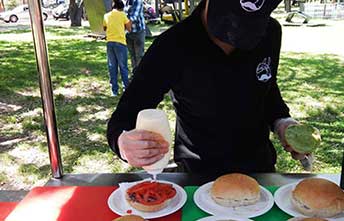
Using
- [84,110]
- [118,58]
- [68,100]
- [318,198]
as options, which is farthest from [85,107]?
[318,198]

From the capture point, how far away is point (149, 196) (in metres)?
1.14

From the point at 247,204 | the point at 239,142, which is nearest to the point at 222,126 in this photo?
the point at 239,142

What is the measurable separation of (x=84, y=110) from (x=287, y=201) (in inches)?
157

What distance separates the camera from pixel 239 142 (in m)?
1.50

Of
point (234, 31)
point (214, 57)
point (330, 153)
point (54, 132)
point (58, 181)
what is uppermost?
point (234, 31)

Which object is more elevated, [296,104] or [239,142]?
[239,142]

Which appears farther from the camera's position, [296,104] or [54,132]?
[296,104]

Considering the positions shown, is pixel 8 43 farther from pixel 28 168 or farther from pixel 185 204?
pixel 185 204

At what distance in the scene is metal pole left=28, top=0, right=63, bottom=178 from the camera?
1.41 m

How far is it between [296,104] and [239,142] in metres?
3.70

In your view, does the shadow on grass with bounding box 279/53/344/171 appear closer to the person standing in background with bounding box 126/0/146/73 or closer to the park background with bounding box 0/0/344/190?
the park background with bounding box 0/0/344/190

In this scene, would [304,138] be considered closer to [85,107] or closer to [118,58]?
[85,107]

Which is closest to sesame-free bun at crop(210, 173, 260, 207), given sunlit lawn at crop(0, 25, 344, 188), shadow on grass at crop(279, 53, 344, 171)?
sunlit lawn at crop(0, 25, 344, 188)

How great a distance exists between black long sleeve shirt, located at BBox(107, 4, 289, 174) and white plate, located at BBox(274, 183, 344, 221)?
267mm
